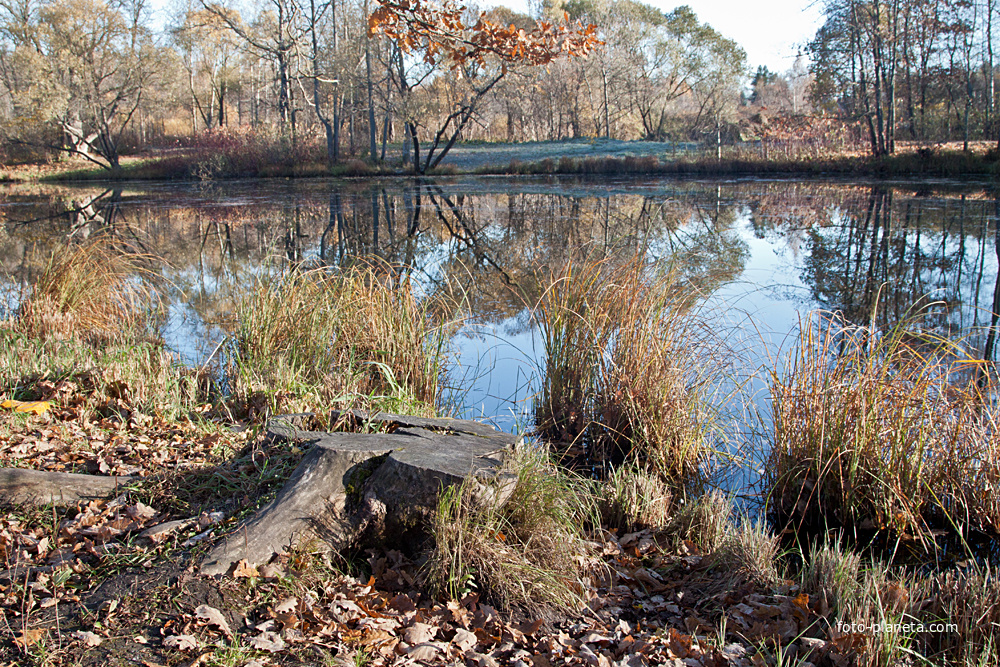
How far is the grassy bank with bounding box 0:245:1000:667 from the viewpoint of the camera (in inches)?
101

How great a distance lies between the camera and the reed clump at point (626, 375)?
4.48 metres

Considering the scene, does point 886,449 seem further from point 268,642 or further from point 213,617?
point 213,617

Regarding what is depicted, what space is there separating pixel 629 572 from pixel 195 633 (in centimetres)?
199

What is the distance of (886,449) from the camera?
3750 mm

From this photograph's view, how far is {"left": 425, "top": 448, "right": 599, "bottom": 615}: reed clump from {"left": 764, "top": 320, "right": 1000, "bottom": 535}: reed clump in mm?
1480

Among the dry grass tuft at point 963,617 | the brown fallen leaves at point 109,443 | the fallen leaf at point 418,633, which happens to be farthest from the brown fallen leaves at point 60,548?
the dry grass tuft at point 963,617

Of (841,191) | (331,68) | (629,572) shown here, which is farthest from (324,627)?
(331,68)

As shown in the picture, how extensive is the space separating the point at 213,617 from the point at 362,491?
0.92 m

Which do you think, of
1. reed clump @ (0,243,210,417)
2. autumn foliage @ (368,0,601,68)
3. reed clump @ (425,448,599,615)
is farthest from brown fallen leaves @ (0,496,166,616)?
autumn foliage @ (368,0,601,68)

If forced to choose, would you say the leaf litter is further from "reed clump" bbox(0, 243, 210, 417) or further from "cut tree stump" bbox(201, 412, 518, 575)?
"reed clump" bbox(0, 243, 210, 417)

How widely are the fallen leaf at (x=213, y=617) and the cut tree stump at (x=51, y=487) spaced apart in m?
1.11

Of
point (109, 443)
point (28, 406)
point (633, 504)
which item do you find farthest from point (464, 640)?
point (28, 406)

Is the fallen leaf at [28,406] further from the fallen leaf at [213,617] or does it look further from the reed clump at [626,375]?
the reed clump at [626,375]

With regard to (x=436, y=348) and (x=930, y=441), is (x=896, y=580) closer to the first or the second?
(x=930, y=441)
